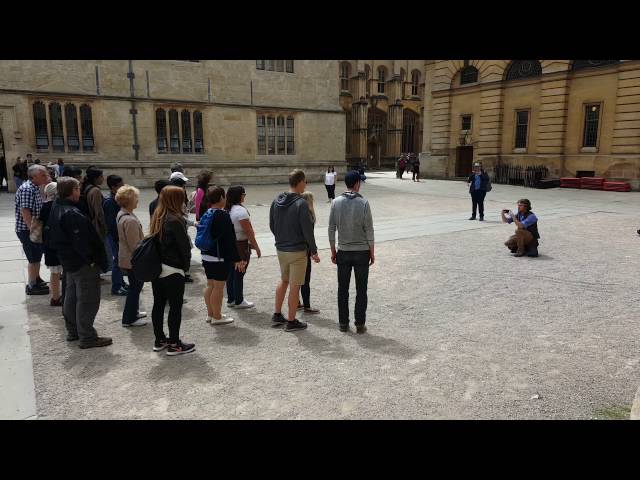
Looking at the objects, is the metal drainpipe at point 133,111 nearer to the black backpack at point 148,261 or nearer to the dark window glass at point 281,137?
the dark window glass at point 281,137

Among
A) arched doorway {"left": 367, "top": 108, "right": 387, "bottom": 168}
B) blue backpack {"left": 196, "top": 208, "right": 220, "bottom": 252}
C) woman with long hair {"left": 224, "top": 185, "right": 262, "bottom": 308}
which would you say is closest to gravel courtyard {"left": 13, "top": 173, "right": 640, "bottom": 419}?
woman with long hair {"left": 224, "top": 185, "right": 262, "bottom": 308}

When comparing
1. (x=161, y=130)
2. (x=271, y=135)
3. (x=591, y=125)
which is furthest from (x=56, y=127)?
(x=591, y=125)

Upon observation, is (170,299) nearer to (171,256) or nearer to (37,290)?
(171,256)

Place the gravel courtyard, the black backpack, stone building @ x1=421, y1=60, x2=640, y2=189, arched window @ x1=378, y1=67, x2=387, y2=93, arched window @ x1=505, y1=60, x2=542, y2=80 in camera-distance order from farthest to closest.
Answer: arched window @ x1=378, y1=67, x2=387, y2=93, arched window @ x1=505, y1=60, x2=542, y2=80, stone building @ x1=421, y1=60, x2=640, y2=189, the black backpack, the gravel courtyard

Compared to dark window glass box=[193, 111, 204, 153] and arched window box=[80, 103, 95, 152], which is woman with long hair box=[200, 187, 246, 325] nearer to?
arched window box=[80, 103, 95, 152]

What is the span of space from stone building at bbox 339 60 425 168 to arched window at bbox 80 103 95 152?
3261cm

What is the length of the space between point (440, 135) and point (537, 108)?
279 inches

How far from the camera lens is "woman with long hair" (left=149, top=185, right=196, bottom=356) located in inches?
176

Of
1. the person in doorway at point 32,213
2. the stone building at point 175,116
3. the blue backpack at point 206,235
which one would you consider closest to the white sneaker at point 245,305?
the blue backpack at point 206,235

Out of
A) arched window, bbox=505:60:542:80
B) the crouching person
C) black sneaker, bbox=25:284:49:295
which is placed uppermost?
arched window, bbox=505:60:542:80

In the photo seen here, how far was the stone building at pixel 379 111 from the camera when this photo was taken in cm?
5153

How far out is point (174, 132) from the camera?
77.0 feet

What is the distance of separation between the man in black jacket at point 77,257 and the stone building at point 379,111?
46.5 metres

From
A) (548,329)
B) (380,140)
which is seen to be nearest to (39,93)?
(548,329)
